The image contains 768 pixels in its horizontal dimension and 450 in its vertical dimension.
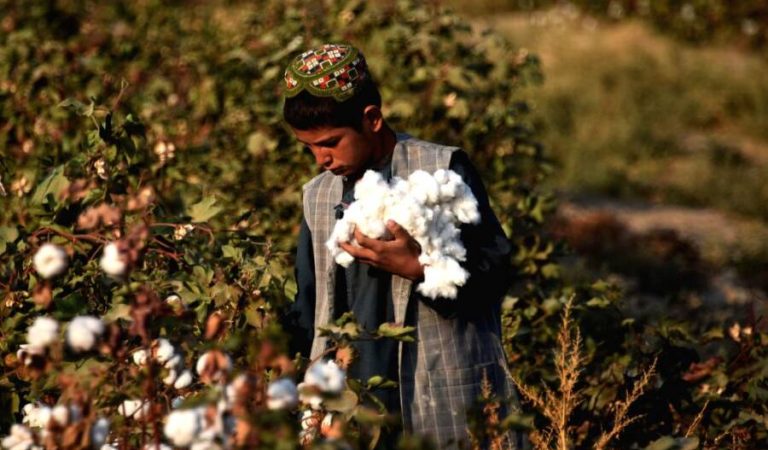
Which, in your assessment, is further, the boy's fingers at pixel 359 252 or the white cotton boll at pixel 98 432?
the boy's fingers at pixel 359 252

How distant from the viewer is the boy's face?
7.73 ft

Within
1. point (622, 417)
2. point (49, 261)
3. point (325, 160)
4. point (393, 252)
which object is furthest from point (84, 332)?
point (622, 417)

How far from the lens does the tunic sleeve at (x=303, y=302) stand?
8.55ft

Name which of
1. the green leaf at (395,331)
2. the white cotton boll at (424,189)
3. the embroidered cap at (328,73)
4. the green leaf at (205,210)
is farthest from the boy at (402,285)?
the green leaf at (205,210)

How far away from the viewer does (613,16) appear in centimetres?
1519

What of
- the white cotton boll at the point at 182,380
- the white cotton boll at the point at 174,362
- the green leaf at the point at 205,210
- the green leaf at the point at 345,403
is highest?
the white cotton boll at the point at 174,362

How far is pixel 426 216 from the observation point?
7.03 ft

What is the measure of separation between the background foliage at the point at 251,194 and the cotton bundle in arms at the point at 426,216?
1.06ft

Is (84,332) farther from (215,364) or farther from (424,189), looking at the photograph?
(424,189)

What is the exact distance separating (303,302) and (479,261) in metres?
0.51

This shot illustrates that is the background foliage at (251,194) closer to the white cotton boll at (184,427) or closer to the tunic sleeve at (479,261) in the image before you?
the white cotton boll at (184,427)

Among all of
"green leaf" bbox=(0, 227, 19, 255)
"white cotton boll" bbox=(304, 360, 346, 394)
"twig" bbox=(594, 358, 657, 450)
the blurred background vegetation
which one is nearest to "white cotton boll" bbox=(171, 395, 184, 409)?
"white cotton boll" bbox=(304, 360, 346, 394)

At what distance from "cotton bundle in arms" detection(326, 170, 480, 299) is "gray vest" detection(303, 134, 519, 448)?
182 millimetres

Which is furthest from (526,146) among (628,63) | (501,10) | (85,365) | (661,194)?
(501,10)
